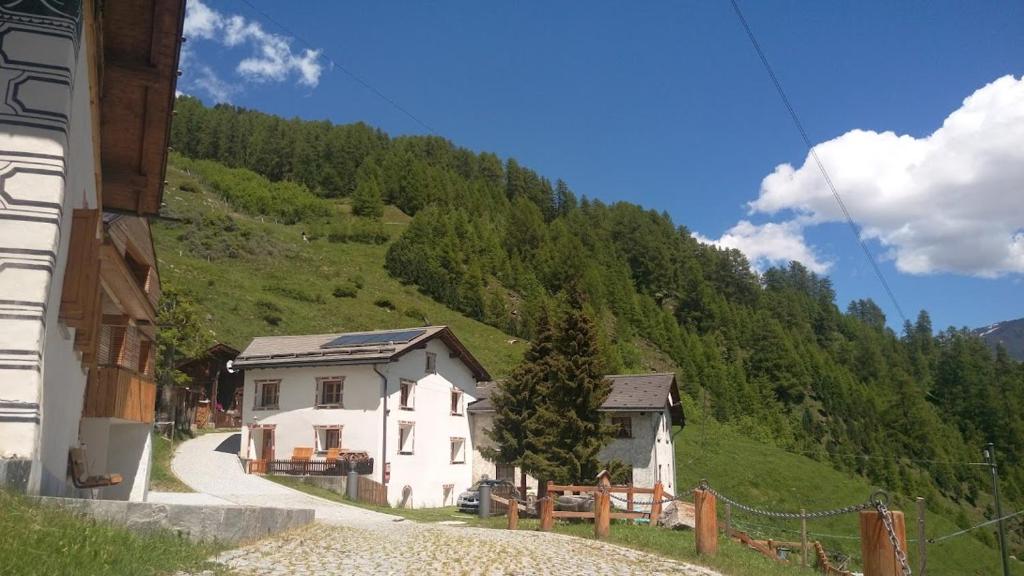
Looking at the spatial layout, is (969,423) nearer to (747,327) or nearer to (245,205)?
(747,327)

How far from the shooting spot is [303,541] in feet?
35.7

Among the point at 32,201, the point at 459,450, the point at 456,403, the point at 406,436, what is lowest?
the point at 459,450

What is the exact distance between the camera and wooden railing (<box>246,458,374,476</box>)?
28812 millimetres

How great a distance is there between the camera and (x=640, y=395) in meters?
34.5

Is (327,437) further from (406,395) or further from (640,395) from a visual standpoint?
(640,395)

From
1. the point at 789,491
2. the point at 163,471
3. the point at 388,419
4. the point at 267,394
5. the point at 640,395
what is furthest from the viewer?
the point at 789,491

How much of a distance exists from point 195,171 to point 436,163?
150ft

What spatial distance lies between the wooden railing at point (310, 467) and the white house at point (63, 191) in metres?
16.6

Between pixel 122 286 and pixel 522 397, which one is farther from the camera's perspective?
pixel 522 397

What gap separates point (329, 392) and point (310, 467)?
4.31 m

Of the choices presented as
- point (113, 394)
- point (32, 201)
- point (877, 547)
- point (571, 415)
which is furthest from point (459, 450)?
point (877, 547)

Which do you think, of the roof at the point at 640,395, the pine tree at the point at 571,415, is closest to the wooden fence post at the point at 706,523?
the pine tree at the point at 571,415

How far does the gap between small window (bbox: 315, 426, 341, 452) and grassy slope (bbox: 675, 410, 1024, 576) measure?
17823 millimetres

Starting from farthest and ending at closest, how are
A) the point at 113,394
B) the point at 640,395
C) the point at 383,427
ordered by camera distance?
the point at 640,395, the point at 383,427, the point at 113,394
